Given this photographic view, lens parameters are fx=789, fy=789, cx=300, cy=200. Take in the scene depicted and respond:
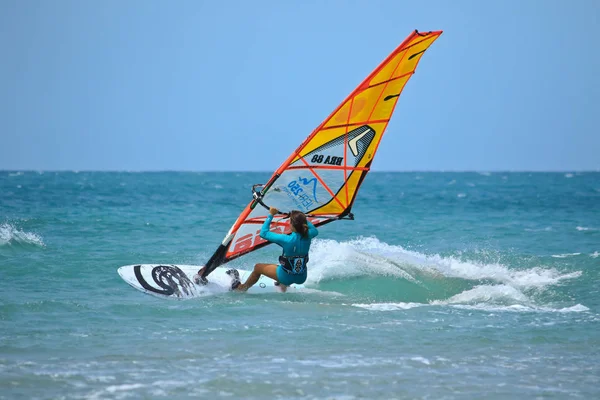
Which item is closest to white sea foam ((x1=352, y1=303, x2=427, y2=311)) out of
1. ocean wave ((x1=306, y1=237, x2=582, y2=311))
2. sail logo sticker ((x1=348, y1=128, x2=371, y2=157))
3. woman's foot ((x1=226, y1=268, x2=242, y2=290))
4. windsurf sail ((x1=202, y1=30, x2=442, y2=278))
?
ocean wave ((x1=306, y1=237, x2=582, y2=311))

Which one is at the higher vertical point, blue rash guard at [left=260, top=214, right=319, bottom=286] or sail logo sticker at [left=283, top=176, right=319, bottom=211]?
sail logo sticker at [left=283, top=176, right=319, bottom=211]

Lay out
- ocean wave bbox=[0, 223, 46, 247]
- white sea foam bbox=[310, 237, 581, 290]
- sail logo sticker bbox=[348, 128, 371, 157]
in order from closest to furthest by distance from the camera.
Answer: sail logo sticker bbox=[348, 128, 371, 157]
white sea foam bbox=[310, 237, 581, 290]
ocean wave bbox=[0, 223, 46, 247]

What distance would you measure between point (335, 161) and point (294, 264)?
1243mm

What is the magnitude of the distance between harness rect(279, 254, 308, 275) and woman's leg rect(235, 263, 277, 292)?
21cm

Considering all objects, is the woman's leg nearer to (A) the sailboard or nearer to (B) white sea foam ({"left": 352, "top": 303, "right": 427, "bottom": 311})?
(A) the sailboard

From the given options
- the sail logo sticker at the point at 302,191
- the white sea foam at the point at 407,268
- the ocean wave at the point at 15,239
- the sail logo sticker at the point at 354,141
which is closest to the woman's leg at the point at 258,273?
the sail logo sticker at the point at 302,191

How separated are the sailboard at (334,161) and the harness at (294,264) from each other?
2.11 ft

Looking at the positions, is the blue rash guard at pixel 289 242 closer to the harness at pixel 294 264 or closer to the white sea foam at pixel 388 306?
the harness at pixel 294 264

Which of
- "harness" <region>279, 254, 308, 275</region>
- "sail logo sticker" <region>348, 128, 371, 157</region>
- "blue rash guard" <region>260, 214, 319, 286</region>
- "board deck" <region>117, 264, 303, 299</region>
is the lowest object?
"board deck" <region>117, 264, 303, 299</region>

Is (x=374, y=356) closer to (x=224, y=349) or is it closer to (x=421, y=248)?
(x=224, y=349)

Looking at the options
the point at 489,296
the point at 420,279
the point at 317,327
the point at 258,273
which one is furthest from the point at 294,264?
the point at 420,279

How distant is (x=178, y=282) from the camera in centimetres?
870

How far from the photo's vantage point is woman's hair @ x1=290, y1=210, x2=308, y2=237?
761 cm

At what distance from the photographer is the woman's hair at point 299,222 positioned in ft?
25.0
